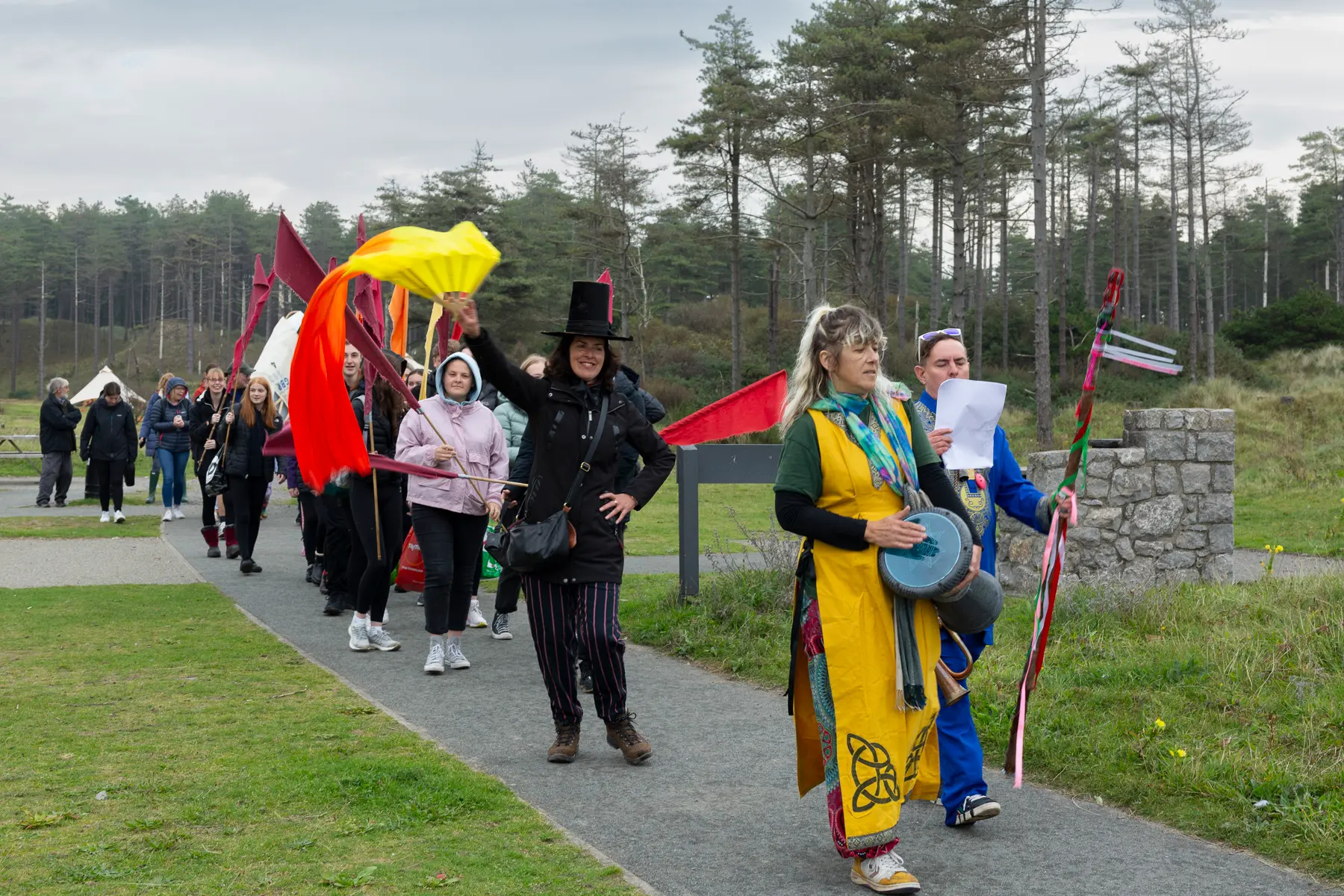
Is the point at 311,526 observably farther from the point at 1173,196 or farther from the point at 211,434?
the point at 1173,196

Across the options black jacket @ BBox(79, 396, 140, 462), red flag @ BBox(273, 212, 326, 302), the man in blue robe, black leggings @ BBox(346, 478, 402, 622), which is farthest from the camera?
black jacket @ BBox(79, 396, 140, 462)

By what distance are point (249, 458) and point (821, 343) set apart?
9.83 metres

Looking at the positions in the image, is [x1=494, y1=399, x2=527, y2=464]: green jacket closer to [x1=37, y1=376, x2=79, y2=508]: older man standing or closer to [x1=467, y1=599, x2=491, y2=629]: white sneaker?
[x1=467, y1=599, x2=491, y2=629]: white sneaker

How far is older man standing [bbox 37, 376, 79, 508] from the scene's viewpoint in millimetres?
20984

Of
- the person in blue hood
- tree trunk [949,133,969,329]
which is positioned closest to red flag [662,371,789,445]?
the person in blue hood

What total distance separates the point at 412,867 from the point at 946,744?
6.70 feet

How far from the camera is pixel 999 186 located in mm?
51875

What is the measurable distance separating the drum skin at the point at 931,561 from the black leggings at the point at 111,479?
53.9 feet

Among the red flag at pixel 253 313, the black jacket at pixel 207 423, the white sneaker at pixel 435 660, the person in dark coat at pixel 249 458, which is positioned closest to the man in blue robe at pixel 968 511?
the white sneaker at pixel 435 660

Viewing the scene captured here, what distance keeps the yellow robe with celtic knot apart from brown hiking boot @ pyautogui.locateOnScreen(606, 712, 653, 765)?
1.79 m

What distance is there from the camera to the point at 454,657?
26.0 feet

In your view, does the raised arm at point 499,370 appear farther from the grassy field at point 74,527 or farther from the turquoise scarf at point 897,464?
the grassy field at point 74,527

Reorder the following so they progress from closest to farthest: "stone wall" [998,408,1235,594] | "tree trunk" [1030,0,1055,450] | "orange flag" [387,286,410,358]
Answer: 1. "stone wall" [998,408,1235,594]
2. "orange flag" [387,286,410,358]
3. "tree trunk" [1030,0,1055,450]

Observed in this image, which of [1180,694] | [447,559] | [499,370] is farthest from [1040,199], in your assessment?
[499,370]
